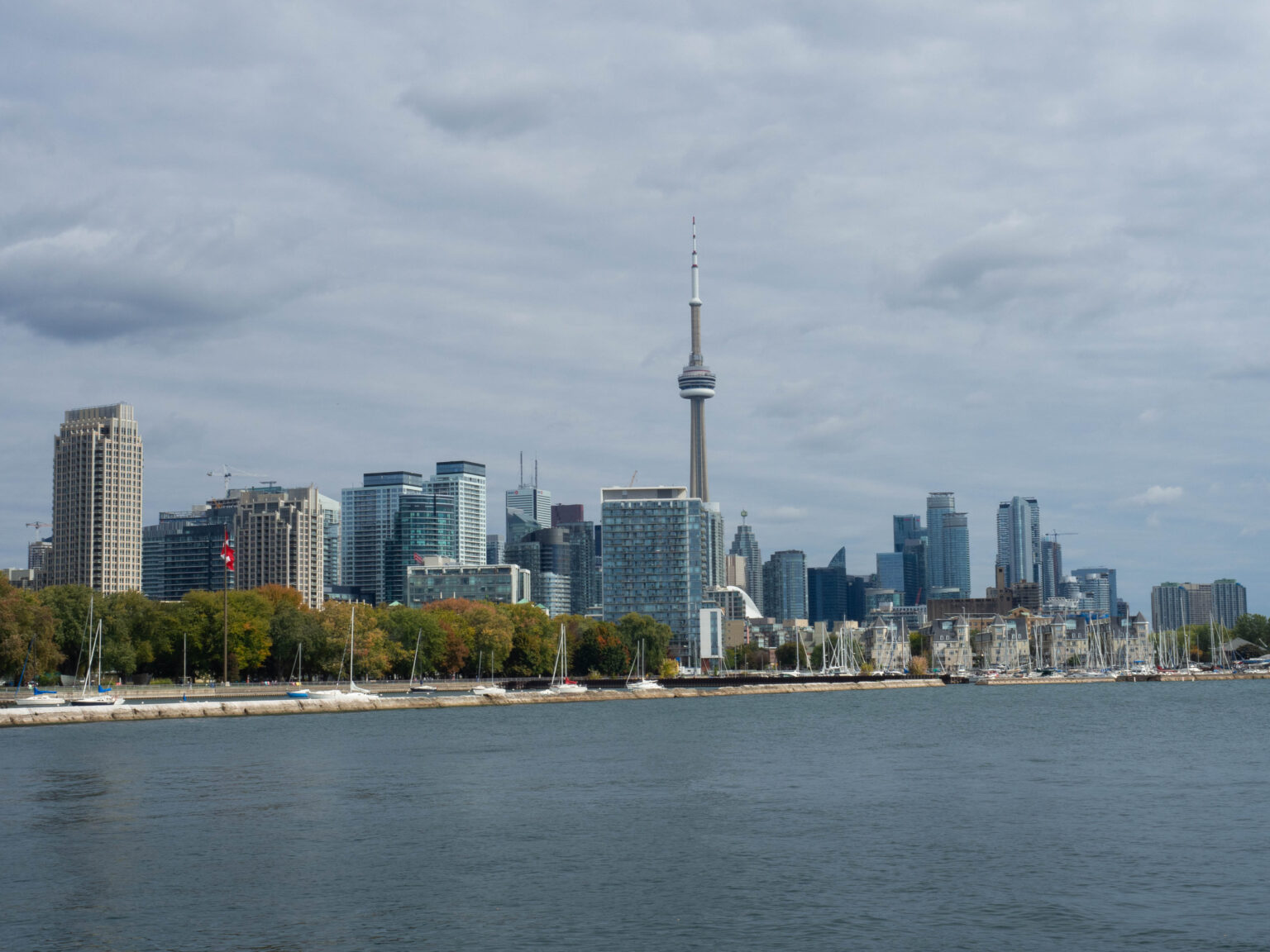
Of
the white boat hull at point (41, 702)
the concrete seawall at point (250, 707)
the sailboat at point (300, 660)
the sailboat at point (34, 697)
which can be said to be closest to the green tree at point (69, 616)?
the sailboat at point (34, 697)

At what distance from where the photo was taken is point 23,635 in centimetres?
13650

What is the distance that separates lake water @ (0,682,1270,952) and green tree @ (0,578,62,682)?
41.9m

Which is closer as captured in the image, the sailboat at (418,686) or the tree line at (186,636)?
the tree line at (186,636)

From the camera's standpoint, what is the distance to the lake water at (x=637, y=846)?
117 ft

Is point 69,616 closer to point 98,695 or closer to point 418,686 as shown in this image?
point 98,695

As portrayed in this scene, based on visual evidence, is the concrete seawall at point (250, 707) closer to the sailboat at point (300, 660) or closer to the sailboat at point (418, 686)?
the sailboat at point (418, 686)

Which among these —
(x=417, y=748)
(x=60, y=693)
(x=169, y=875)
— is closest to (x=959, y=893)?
(x=169, y=875)

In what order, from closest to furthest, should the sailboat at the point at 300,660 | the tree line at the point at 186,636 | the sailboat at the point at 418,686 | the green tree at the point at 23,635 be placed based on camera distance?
1. the green tree at the point at 23,635
2. the tree line at the point at 186,636
3. the sailboat at the point at 300,660
4. the sailboat at the point at 418,686

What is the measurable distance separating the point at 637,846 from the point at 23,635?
105929mm

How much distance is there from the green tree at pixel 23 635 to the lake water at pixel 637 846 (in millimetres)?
41928

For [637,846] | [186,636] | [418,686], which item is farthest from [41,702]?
[637,846]

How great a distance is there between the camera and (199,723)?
126 metres

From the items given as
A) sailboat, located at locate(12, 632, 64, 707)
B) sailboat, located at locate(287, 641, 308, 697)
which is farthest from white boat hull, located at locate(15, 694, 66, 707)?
sailboat, located at locate(287, 641, 308, 697)

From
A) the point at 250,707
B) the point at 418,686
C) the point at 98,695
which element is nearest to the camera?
the point at 98,695
